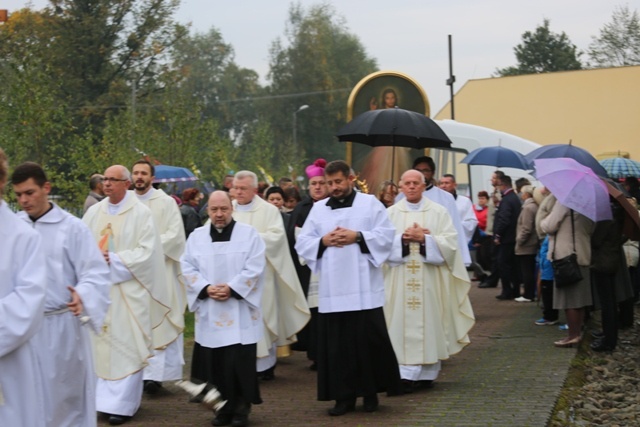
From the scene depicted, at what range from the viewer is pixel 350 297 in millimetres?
9070

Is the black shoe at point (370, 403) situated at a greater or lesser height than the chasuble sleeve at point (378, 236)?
lesser

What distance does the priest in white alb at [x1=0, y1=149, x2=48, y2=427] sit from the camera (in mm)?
5375

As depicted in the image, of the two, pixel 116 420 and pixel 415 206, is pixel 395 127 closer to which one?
pixel 415 206

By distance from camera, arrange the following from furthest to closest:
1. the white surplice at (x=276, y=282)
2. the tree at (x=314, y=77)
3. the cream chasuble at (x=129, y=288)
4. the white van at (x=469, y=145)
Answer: the tree at (x=314, y=77) → the white van at (x=469, y=145) → the white surplice at (x=276, y=282) → the cream chasuble at (x=129, y=288)

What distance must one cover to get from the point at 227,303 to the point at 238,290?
148 millimetres

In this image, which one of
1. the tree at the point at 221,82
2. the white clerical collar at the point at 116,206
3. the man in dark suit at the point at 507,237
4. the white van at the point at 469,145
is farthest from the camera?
the tree at the point at 221,82

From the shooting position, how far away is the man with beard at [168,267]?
1023cm

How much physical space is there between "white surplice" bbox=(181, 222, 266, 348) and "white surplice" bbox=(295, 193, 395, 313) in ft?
1.80

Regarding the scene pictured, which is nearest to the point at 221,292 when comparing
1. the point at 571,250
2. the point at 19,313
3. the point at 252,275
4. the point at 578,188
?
the point at 252,275

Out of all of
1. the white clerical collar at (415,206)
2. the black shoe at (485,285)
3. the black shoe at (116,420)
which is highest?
the white clerical collar at (415,206)

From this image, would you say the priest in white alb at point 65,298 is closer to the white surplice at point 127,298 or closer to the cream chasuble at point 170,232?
the white surplice at point 127,298

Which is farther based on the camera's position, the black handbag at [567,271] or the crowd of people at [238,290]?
the black handbag at [567,271]

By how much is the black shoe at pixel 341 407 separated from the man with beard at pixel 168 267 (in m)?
1.85

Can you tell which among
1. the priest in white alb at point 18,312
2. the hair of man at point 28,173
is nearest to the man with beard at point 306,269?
the hair of man at point 28,173
